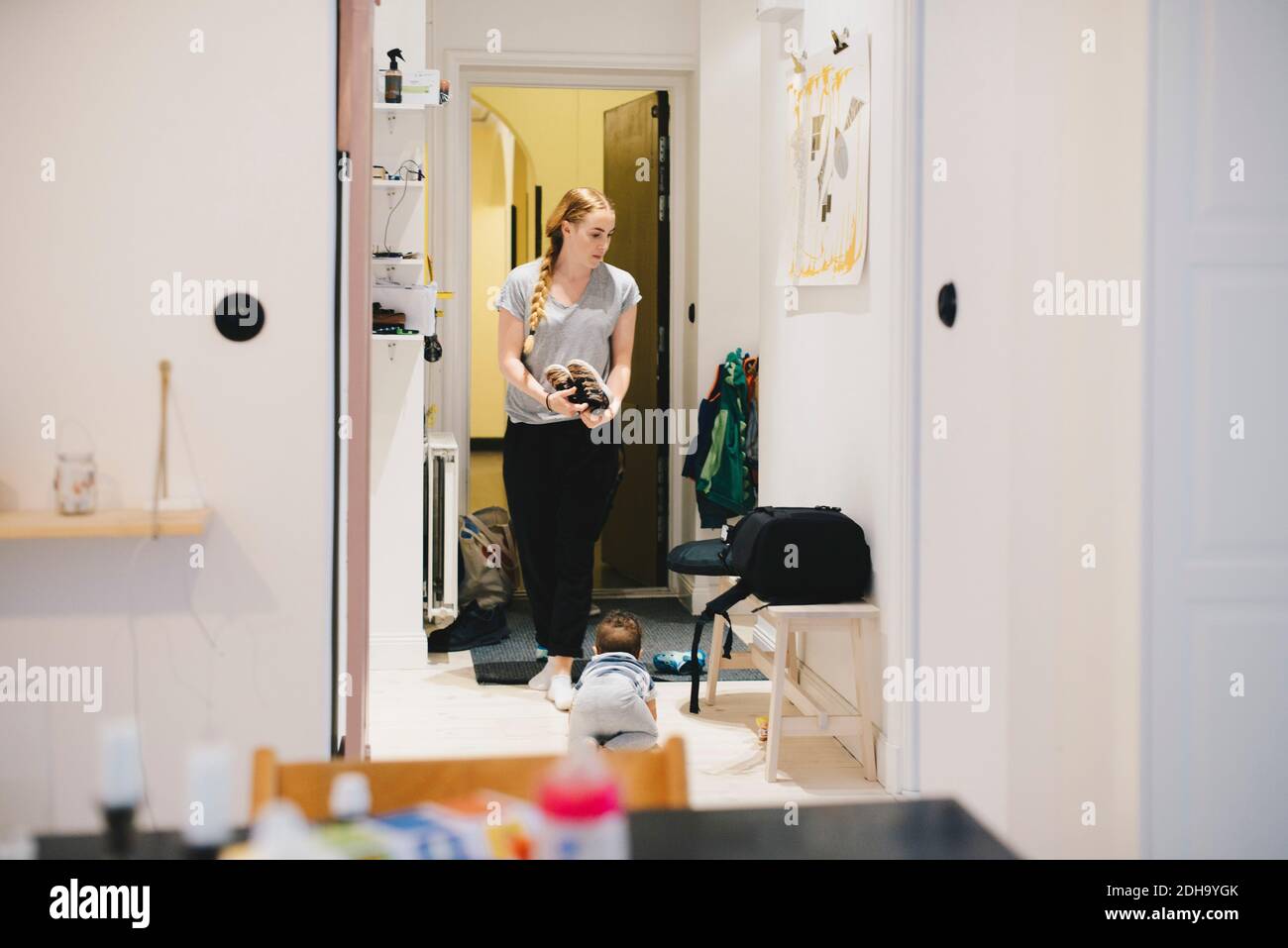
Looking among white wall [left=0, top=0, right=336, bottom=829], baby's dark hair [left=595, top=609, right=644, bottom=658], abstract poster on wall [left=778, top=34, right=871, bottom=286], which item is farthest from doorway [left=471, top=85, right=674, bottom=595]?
white wall [left=0, top=0, right=336, bottom=829]

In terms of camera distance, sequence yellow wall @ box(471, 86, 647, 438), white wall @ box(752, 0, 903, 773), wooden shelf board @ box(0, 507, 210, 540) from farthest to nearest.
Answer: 1. yellow wall @ box(471, 86, 647, 438)
2. white wall @ box(752, 0, 903, 773)
3. wooden shelf board @ box(0, 507, 210, 540)

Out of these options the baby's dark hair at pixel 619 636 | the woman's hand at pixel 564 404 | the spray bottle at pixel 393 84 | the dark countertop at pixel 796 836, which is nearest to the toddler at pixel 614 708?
the baby's dark hair at pixel 619 636

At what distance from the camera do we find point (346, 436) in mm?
2697

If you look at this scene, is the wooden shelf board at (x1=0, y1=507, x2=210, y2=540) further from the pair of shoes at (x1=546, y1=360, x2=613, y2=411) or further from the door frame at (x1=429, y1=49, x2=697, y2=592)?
the door frame at (x1=429, y1=49, x2=697, y2=592)

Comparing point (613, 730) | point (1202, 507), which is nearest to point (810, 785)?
point (613, 730)

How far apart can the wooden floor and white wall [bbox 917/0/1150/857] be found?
1.25 ft

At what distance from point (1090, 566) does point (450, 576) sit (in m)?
2.81

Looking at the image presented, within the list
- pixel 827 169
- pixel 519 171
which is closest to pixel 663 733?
pixel 827 169

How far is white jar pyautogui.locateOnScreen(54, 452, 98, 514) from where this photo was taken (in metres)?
2.37

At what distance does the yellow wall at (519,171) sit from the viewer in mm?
8812

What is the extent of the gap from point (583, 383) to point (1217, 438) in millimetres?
2127

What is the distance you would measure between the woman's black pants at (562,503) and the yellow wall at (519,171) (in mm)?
3172

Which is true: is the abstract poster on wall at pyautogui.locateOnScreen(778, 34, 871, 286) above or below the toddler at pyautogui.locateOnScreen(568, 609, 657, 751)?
above

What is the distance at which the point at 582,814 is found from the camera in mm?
1070
